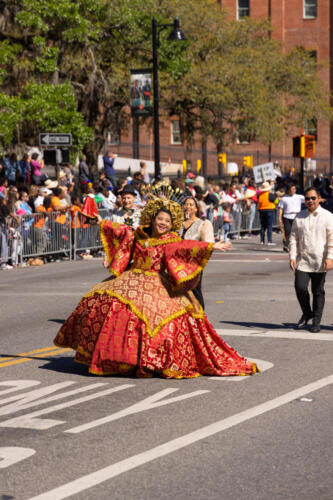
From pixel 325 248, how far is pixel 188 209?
1.87 m

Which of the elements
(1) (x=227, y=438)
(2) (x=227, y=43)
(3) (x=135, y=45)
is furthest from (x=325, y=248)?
(2) (x=227, y=43)

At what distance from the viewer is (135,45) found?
121ft

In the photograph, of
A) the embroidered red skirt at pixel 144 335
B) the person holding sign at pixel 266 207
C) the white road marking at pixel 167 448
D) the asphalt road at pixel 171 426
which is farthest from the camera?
the person holding sign at pixel 266 207

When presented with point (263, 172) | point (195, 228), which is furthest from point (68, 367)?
point (263, 172)

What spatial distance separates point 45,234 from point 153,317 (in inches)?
529

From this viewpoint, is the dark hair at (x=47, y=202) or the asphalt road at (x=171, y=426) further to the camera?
the dark hair at (x=47, y=202)

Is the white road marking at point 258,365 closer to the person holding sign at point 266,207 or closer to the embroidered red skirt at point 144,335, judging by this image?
the embroidered red skirt at point 144,335

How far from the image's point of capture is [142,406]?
777 cm

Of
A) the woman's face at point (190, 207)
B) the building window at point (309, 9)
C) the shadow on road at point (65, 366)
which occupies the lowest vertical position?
the shadow on road at point (65, 366)

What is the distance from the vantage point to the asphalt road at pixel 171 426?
573cm

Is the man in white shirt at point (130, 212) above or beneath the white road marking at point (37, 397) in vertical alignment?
above

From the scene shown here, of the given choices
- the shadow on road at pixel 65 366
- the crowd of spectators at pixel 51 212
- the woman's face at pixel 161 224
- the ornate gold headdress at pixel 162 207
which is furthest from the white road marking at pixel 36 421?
the crowd of spectators at pixel 51 212

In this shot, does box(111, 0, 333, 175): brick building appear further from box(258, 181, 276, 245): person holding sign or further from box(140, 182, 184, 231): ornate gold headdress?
box(140, 182, 184, 231): ornate gold headdress

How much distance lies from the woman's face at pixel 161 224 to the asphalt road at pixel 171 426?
142 cm
